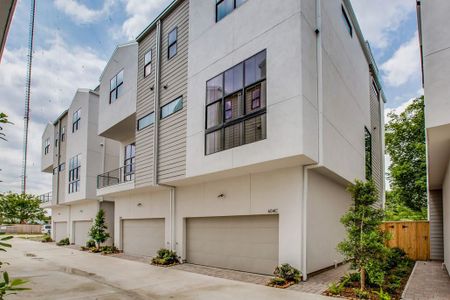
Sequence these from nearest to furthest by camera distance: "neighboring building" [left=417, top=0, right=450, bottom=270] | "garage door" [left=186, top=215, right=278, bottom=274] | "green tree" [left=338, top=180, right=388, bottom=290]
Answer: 1. "neighboring building" [left=417, top=0, right=450, bottom=270]
2. "green tree" [left=338, top=180, right=388, bottom=290]
3. "garage door" [left=186, top=215, right=278, bottom=274]

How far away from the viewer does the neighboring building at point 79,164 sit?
20672 millimetres

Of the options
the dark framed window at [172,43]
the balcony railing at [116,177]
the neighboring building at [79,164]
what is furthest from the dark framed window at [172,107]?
the neighboring building at [79,164]

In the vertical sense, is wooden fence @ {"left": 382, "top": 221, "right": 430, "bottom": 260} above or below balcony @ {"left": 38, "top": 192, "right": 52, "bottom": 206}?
below

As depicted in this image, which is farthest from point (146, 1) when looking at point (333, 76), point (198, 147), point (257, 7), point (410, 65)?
point (410, 65)

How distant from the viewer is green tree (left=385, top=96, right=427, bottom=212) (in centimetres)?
2384

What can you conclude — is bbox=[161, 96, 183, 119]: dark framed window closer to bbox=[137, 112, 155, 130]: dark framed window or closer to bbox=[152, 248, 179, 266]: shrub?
bbox=[137, 112, 155, 130]: dark framed window

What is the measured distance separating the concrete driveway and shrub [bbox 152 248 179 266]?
411 mm

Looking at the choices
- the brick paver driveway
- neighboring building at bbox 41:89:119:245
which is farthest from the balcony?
the brick paver driveway

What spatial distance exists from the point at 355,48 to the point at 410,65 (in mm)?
5432

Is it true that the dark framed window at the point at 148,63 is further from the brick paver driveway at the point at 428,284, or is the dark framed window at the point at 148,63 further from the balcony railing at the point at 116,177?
the brick paver driveway at the point at 428,284

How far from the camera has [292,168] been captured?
9383 millimetres

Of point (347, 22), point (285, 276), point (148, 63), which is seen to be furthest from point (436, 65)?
point (148, 63)

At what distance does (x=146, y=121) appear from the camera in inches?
569

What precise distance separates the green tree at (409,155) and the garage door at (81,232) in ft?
72.9
